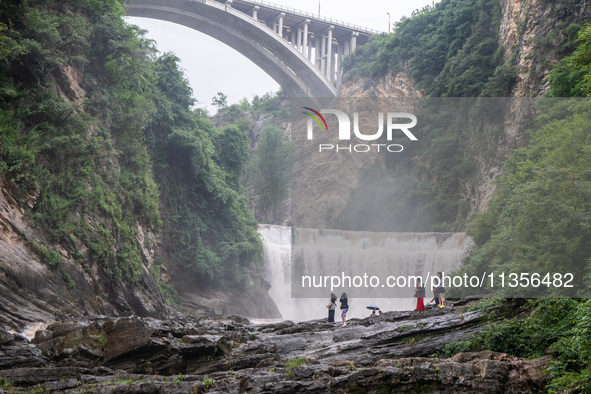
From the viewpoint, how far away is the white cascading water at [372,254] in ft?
92.5

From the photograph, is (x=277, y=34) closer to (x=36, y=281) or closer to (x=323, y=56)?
(x=323, y=56)

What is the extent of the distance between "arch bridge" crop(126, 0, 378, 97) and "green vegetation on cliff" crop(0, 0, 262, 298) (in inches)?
283

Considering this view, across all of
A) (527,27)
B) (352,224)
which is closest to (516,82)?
(527,27)

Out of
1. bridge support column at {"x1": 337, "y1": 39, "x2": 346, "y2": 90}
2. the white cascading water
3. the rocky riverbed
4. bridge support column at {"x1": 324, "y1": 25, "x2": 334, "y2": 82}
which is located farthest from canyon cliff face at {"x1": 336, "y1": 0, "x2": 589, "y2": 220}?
bridge support column at {"x1": 337, "y1": 39, "x2": 346, "y2": 90}

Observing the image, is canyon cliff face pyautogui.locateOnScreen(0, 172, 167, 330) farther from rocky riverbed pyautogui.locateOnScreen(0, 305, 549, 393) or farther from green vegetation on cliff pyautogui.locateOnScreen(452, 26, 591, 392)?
green vegetation on cliff pyautogui.locateOnScreen(452, 26, 591, 392)

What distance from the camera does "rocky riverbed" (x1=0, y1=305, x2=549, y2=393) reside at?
34.4ft

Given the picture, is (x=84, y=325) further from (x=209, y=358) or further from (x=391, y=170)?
(x=391, y=170)

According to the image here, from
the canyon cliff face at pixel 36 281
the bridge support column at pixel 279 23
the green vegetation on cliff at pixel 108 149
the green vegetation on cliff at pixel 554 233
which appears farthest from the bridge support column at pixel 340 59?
the canyon cliff face at pixel 36 281

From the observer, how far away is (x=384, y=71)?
48094mm

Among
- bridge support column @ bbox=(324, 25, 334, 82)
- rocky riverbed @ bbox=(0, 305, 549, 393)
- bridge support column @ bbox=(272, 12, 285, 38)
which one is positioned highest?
bridge support column @ bbox=(272, 12, 285, 38)

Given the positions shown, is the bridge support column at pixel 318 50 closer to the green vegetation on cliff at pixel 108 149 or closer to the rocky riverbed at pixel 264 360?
the green vegetation on cliff at pixel 108 149

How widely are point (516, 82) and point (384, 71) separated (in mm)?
19011

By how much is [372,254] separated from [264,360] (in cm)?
1806

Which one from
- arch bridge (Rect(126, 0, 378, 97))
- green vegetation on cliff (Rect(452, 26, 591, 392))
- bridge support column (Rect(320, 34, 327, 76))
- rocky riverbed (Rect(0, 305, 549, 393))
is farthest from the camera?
bridge support column (Rect(320, 34, 327, 76))
